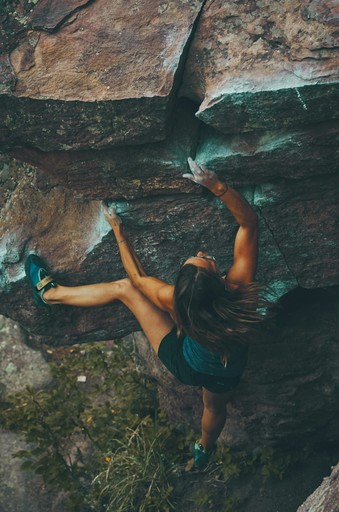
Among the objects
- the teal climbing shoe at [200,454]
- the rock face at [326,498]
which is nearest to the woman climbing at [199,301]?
the teal climbing shoe at [200,454]

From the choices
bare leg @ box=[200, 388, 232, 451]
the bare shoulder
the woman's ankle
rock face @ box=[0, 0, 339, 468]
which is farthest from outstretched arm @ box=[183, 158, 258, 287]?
the woman's ankle

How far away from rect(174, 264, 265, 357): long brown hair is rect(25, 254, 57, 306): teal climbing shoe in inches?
42.6

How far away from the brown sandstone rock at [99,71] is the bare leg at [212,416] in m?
2.01

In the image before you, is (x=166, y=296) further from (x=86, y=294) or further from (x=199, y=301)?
(x=86, y=294)

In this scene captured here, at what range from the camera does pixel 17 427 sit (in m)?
6.63

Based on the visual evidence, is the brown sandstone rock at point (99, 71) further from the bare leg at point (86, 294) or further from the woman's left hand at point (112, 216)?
the bare leg at point (86, 294)

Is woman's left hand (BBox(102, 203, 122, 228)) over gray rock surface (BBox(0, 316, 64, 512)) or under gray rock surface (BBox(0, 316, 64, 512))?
over

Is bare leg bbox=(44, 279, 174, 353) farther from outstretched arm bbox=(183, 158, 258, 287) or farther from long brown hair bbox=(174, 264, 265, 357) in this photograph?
→ outstretched arm bbox=(183, 158, 258, 287)

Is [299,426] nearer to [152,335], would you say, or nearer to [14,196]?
[152,335]

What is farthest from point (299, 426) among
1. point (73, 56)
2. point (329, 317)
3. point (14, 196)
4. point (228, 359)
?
point (73, 56)

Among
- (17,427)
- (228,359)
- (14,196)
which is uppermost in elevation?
(14,196)

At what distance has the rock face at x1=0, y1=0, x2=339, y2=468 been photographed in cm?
434

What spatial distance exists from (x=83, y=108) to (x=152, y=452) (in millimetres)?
3137

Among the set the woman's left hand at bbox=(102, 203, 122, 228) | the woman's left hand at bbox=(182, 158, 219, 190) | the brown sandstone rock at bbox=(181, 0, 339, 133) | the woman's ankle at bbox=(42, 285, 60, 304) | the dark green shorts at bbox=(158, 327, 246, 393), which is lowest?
the dark green shorts at bbox=(158, 327, 246, 393)
